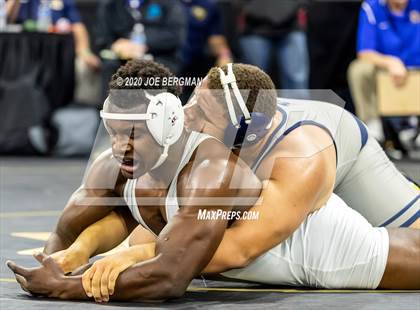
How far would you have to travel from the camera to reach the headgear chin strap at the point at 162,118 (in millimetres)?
4031

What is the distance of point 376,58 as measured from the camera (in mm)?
9008

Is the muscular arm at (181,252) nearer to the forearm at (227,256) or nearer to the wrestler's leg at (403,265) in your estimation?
the forearm at (227,256)

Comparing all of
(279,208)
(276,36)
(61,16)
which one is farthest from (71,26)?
(279,208)

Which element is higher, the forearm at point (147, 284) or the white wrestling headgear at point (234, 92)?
the white wrestling headgear at point (234, 92)

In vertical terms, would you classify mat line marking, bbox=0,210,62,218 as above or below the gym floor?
below

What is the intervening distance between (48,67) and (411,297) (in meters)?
6.14

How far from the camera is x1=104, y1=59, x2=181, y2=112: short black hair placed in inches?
160

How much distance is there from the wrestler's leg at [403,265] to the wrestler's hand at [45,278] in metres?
1.20

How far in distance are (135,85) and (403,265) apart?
1.18m

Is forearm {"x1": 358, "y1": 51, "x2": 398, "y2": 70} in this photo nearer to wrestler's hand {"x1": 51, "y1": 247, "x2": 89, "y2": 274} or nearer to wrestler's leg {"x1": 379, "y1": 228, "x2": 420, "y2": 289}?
wrestler's leg {"x1": 379, "y1": 228, "x2": 420, "y2": 289}

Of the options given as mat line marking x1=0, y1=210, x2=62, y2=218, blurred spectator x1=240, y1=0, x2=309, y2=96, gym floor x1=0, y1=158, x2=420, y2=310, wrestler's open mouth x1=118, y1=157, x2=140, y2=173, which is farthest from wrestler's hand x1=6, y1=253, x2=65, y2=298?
blurred spectator x1=240, y1=0, x2=309, y2=96

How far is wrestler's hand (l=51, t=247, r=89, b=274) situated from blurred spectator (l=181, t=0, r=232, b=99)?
5991 millimetres

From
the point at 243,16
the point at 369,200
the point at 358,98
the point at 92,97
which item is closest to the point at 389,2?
the point at 358,98

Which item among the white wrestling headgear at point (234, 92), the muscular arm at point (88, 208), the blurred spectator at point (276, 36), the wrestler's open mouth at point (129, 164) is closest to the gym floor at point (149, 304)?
the muscular arm at point (88, 208)
